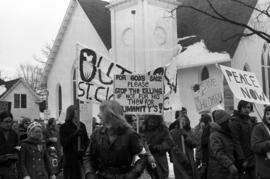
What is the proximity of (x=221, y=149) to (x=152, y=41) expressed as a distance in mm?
22413

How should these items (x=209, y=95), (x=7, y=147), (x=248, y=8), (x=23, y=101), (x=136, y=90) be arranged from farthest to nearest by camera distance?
(x=23, y=101)
(x=248, y=8)
(x=209, y=95)
(x=136, y=90)
(x=7, y=147)

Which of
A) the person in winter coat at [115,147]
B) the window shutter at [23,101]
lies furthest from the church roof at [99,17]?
the person in winter coat at [115,147]

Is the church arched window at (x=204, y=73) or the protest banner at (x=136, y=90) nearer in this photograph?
the protest banner at (x=136, y=90)

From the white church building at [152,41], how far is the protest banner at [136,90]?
1531 centimetres

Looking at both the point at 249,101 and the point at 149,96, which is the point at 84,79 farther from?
the point at 249,101

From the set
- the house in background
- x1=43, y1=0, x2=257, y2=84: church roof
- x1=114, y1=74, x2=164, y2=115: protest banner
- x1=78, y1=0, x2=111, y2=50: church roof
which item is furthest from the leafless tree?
the house in background

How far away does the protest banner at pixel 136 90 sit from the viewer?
34.1ft

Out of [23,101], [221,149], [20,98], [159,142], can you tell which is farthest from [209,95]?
[20,98]

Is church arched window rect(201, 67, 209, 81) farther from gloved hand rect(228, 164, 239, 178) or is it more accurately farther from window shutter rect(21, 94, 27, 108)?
window shutter rect(21, 94, 27, 108)

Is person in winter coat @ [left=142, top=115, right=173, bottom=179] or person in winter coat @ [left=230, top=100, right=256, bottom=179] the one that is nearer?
person in winter coat @ [left=230, top=100, right=256, bottom=179]

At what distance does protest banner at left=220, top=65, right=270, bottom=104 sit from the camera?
348 inches

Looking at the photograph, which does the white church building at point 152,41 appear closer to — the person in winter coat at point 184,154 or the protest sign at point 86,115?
the protest sign at point 86,115

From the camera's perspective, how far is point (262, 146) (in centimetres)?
757

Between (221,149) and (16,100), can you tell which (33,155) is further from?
(16,100)
